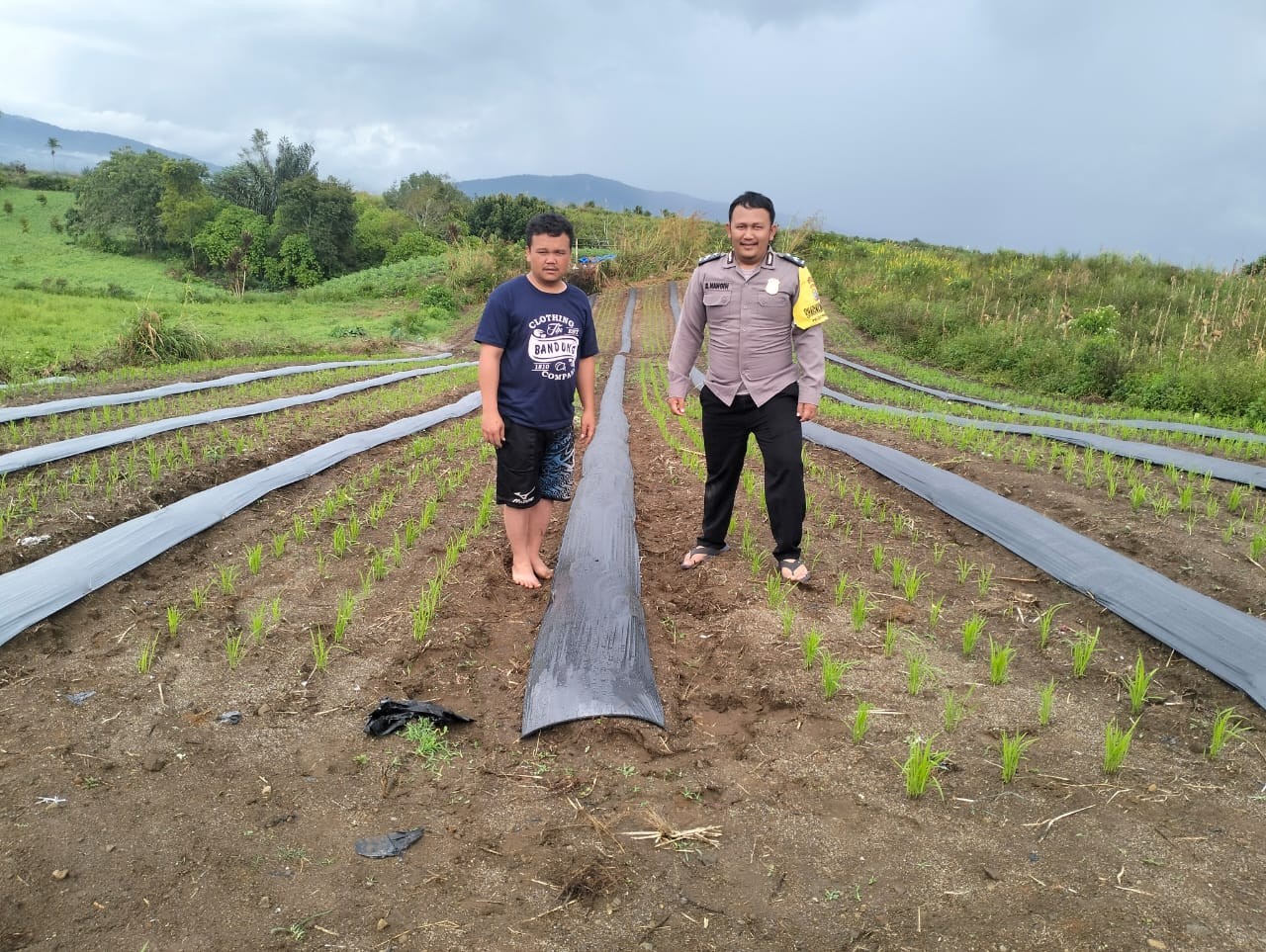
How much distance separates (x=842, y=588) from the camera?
3.25 meters

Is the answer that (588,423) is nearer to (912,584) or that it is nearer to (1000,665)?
(912,584)

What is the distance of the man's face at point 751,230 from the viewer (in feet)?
10.2

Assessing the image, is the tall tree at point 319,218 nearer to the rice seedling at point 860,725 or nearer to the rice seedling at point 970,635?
the rice seedling at point 970,635

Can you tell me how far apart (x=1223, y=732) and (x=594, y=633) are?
1.88 metres

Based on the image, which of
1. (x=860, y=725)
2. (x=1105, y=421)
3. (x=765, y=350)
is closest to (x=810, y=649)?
(x=860, y=725)

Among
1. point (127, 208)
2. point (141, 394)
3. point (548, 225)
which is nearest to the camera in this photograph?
point (548, 225)

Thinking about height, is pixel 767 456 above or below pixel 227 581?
above

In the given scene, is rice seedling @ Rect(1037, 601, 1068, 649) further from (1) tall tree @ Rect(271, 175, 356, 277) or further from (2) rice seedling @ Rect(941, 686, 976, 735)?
(1) tall tree @ Rect(271, 175, 356, 277)

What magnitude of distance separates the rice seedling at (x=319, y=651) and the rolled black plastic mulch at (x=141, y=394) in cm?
533

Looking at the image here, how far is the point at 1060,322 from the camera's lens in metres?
12.9

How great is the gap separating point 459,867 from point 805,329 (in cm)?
243

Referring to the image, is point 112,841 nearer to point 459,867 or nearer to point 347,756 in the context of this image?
point 347,756

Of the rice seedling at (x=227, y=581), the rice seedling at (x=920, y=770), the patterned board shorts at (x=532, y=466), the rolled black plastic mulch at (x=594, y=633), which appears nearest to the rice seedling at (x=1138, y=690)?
the rice seedling at (x=920, y=770)

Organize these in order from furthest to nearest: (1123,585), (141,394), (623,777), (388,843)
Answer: (141,394), (1123,585), (623,777), (388,843)
